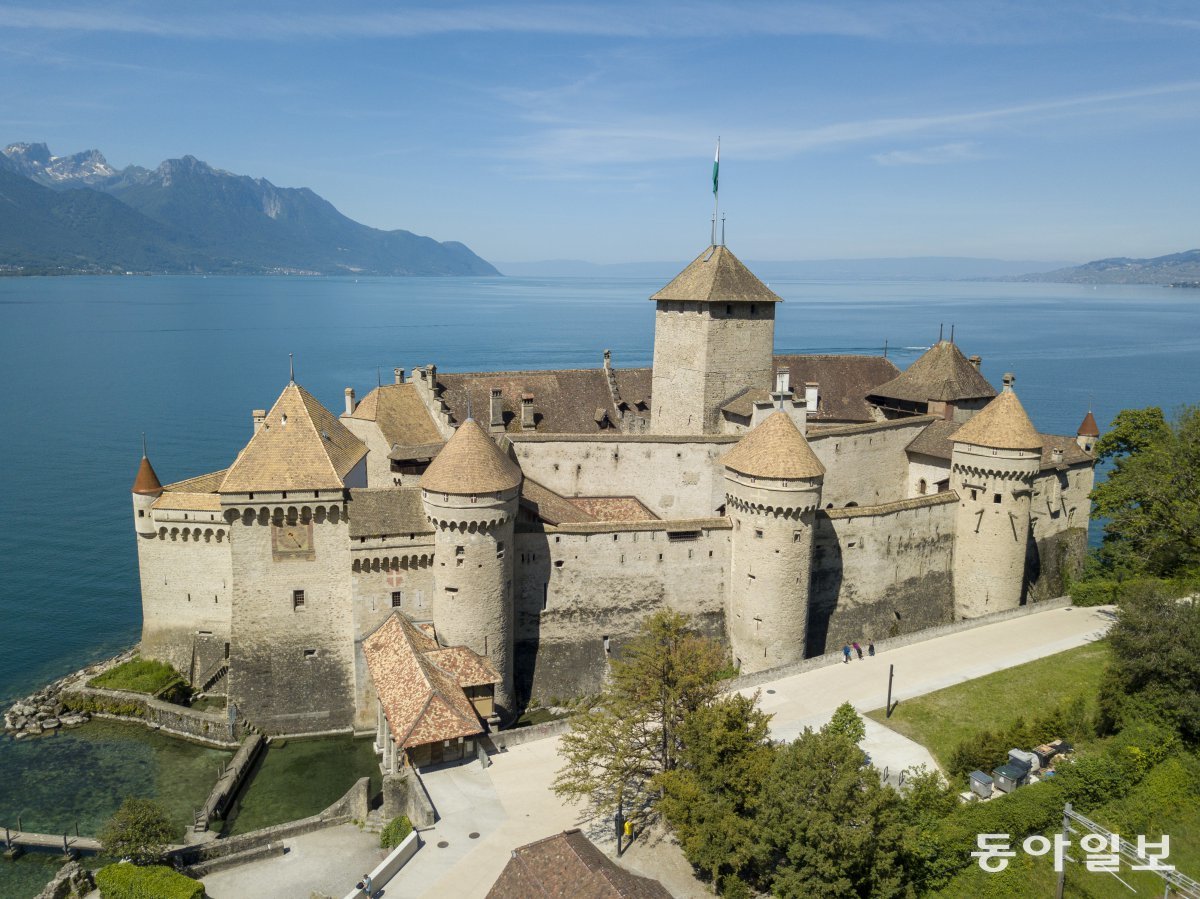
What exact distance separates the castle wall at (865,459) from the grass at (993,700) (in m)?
12.0

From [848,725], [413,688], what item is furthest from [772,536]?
[413,688]

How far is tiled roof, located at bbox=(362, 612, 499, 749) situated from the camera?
2675 centimetres

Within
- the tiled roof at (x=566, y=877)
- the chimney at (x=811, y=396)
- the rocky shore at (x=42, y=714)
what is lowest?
the rocky shore at (x=42, y=714)

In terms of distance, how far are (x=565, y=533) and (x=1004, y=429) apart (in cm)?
1911

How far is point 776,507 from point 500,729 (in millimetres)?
13338

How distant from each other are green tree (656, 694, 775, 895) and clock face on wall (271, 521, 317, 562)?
16.1m

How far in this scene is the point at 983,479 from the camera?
3653cm

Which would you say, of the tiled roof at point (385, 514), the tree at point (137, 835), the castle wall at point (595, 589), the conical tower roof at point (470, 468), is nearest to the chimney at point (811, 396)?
the castle wall at point (595, 589)

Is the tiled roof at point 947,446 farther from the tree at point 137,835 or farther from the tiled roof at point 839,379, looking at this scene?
the tree at point 137,835

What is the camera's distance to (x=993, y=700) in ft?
95.2

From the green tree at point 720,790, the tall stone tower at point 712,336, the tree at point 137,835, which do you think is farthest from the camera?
the tall stone tower at point 712,336

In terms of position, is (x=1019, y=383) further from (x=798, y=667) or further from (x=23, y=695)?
(x=23, y=695)

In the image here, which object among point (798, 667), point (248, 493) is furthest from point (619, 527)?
point (248, 493)

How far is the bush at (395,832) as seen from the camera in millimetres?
24219
